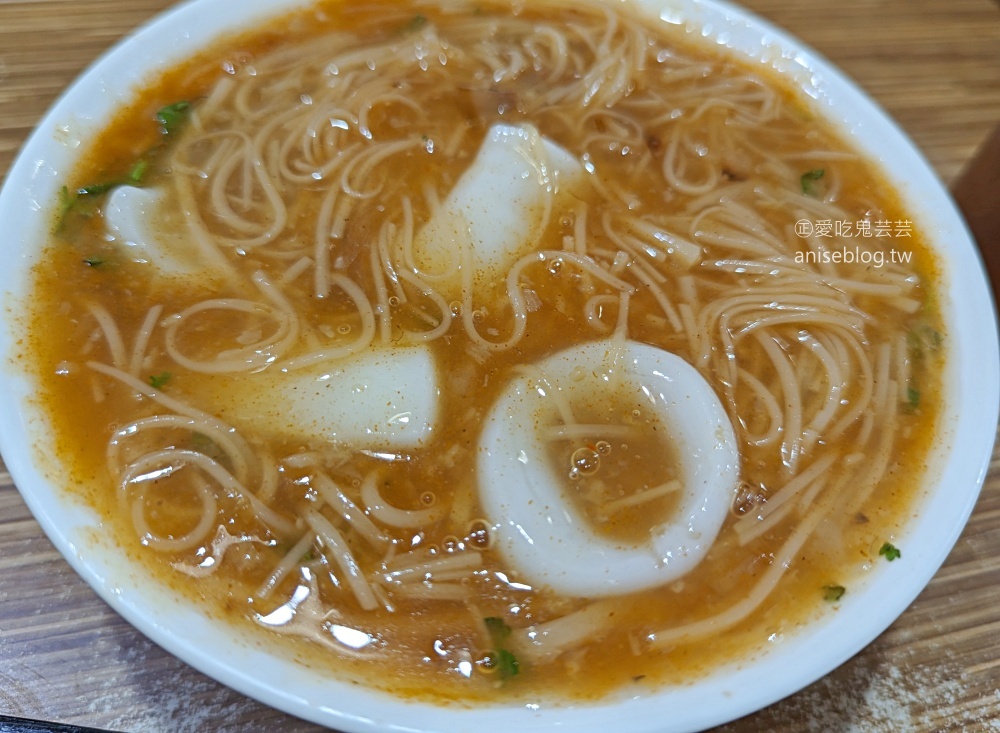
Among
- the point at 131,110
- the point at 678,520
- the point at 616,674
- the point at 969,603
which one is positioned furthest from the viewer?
the point at 131,110

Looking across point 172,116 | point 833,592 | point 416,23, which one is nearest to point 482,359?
point 833,592

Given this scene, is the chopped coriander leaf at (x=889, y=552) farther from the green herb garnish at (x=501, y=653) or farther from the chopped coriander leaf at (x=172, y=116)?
the chopped coriander leaf at (x=172, y=116)

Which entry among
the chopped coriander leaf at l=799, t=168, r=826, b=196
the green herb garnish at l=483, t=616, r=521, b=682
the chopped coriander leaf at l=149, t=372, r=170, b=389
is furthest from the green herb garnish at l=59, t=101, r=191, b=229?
the chopped coriander leaf at l=799, t=168, r=826, b=196

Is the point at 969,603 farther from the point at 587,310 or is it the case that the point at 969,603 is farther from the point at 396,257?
the point at 396,257

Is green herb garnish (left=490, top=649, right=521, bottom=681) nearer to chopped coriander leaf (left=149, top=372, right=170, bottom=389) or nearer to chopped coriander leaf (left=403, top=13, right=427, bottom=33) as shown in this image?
chopped coriander leaf (left=149, top=372, right=170, bottom=389)

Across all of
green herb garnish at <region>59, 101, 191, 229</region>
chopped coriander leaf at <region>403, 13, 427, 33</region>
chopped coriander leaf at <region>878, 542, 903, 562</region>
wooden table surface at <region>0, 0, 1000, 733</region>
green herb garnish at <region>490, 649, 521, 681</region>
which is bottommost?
wooden table surface at <region>0, 0, 1000, 733</region>

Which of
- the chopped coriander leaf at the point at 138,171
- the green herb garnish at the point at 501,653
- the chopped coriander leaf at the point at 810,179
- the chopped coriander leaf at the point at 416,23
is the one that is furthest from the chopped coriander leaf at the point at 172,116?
the chopped coriander leaf at the point at 810,179

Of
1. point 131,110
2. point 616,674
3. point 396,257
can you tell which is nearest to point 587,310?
point 396,257
